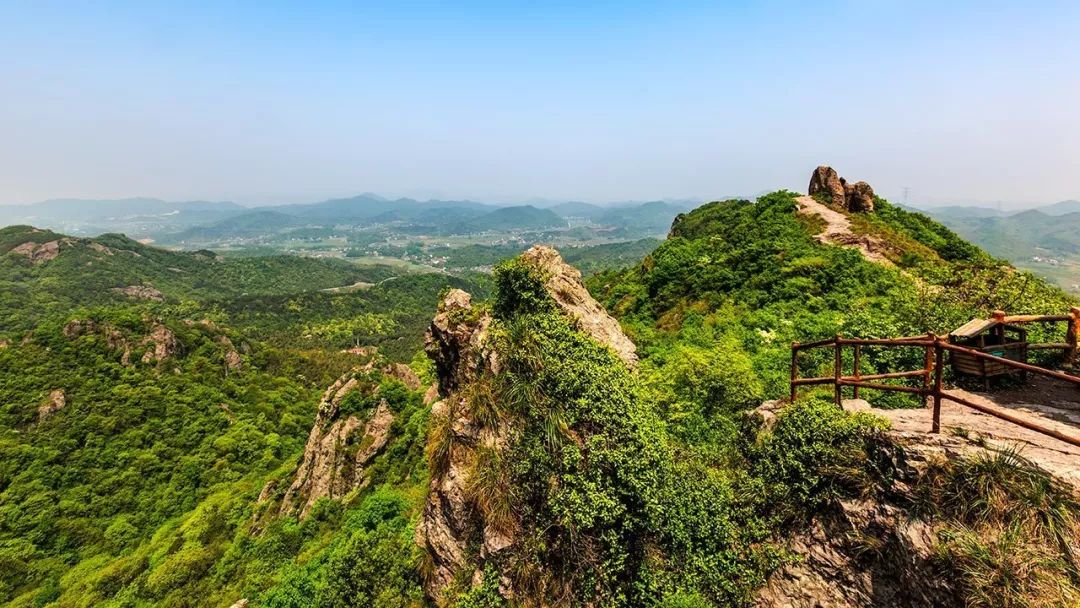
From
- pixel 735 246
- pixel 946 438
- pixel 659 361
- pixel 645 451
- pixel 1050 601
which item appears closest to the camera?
pixel 1050 601

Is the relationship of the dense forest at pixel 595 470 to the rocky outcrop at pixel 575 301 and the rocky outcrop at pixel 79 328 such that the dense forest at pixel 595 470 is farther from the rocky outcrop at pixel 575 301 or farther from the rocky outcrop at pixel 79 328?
the rocky outcrop at pixel 79 328

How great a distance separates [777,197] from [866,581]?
29351 millimetres

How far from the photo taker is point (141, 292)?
143875 mm

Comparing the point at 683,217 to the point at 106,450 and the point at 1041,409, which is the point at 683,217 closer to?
the point at 1041,409

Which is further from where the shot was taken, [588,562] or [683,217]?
[683,217]

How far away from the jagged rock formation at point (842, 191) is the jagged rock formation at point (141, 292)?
18003 cm

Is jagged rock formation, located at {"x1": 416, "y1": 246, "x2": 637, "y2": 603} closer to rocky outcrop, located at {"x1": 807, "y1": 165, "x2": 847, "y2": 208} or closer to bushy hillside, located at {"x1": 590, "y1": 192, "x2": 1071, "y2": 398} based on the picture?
bushy hillside, located at {"x1": 590, "y1": 192, "x2": 1071, "y2": 398}

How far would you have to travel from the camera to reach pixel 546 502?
312 inches

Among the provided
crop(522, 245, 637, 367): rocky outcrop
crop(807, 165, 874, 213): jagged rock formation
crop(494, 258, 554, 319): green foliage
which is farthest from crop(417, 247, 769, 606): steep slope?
crop(807, 165, 874, 213): jagged rock formation

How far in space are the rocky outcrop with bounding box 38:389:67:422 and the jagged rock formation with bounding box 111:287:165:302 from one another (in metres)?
116

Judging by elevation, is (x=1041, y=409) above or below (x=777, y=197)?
below

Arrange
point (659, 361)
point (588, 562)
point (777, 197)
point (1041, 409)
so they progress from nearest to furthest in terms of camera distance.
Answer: point (1041, 409) → point (588, 562) → point (659, 361) → point (777, 197)

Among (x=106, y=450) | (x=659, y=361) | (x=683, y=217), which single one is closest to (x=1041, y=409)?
(x=659, y=361)

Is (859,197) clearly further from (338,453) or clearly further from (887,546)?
(338,453)
